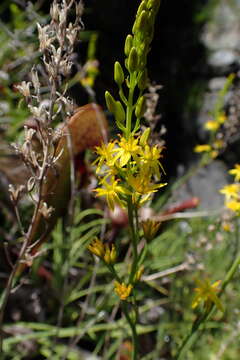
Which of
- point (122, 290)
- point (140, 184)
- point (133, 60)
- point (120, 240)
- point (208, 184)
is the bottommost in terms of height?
point (208, 184)

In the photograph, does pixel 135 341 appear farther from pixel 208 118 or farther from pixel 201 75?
pixel 201 75

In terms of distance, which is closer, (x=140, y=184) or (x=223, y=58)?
(x=140, y=184)

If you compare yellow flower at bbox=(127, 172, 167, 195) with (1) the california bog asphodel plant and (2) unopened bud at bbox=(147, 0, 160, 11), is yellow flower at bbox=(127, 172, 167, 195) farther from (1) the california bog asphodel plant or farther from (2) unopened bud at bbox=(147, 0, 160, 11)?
(2) unopened bud at bbox=(147, 0, 160, 11)

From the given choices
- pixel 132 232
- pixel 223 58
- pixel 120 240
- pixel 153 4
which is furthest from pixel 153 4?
pixel 223 58

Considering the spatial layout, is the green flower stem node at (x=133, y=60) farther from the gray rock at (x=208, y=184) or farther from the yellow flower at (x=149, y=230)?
the gray rock at (x=208, y=184)

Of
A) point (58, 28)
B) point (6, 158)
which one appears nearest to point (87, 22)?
point (6, 158)

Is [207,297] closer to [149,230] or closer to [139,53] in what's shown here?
[149,230]

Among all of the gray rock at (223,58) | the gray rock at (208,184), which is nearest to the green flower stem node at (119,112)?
the gray rock at (208,184)
